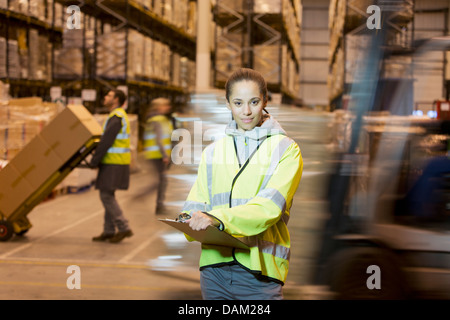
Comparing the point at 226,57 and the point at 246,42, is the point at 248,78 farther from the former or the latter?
the point at 246,42

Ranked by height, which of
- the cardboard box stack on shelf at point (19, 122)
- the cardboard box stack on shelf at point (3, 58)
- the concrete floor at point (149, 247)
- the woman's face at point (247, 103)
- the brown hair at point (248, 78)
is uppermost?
the cardboard box stack on shelf at point (3, 58)

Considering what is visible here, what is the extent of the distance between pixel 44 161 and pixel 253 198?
4.25 m

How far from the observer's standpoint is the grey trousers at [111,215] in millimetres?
A: 6238

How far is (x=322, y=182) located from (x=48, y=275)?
264 cm

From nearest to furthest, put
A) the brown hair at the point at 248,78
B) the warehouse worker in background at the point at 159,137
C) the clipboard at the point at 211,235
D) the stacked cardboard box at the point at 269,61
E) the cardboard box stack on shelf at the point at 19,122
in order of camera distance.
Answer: the clipboard at the point at 211,235 < the brown hair at the point at 248,78 < the cardboard box stack on shelf at the point at 19,122 < the warehouse worker in background at the point at 159,137 < the stacked cardboard box at the point at 269,61

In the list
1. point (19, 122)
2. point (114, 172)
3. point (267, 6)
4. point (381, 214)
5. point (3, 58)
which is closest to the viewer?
point (381, 214)

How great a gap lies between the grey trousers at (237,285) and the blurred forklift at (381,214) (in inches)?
48.0

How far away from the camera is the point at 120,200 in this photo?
8.83 m

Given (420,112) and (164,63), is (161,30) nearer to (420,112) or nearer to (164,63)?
(164,63)

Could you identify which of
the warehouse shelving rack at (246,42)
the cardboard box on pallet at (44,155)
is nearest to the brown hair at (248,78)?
the cardboard box on pallet at (44,155)

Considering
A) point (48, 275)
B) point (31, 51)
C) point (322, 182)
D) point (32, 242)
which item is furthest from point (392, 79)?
point (31, 51)

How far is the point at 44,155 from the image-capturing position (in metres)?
5.95

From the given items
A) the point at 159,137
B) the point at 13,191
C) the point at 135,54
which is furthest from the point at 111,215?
the point at 135,54

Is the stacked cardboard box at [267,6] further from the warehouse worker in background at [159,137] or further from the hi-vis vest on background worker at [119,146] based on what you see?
the hi-vis vest on background worker at [119,146]
